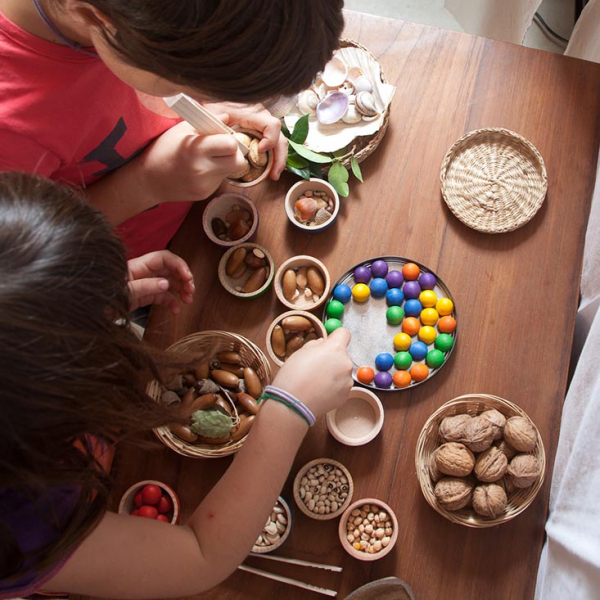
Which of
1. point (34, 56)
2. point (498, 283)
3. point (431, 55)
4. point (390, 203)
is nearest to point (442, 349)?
point (498, 283)

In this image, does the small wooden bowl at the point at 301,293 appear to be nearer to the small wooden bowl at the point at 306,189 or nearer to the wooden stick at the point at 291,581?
the small wooden bowl at the point at 306,189

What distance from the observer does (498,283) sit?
0.90 meters

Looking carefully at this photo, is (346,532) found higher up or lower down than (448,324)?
lower down

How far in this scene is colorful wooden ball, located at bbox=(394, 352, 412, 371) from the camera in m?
0.87

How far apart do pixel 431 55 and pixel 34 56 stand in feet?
2.11

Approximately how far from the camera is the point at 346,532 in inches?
32.0

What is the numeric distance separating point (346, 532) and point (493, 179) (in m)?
0.60

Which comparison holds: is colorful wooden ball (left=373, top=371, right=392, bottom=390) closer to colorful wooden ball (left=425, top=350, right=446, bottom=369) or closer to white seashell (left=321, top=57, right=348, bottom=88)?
colorful wooden ball (left=425, top=350, right=446, bottom=369)

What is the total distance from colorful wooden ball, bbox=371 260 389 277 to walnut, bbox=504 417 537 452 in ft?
0.95

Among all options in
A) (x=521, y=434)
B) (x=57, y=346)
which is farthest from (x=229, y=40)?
(x=521, y=434)

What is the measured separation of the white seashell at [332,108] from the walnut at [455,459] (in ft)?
1.77

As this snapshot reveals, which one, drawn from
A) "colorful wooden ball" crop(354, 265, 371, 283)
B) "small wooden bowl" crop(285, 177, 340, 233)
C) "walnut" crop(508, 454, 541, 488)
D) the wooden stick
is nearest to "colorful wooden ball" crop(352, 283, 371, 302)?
"colorful wooden ball" crop(354, 265, 371, 283)

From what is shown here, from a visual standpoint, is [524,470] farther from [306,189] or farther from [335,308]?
[306,189]

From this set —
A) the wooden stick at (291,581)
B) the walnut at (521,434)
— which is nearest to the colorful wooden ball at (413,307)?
the walnut at (521,434)
